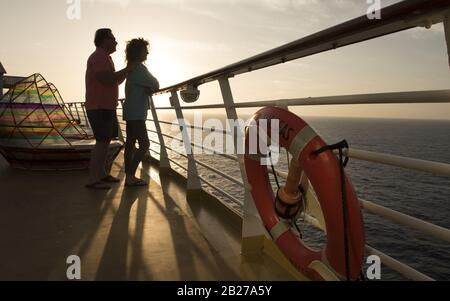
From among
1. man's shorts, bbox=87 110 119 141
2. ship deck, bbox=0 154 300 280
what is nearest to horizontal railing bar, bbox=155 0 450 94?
ship deck, bbox=0 154 300 280

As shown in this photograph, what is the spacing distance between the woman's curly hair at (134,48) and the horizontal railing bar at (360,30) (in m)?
1.60

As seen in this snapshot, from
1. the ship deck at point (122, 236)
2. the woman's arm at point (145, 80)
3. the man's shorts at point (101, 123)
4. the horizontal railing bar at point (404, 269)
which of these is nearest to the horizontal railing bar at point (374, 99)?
the horizontal railing bar at point (404, 269)

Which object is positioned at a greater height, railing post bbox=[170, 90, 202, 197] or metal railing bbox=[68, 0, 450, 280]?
metal railing bbox=[68, 0, 450, 280]

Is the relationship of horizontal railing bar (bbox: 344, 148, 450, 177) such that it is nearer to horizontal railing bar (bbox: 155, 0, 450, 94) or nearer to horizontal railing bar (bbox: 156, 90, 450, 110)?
horizontal railing bar (bbox: 156, 90, 450, 110)

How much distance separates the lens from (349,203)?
1077 millimetres

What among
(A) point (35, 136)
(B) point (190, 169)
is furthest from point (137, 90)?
(A) point (35, 136)

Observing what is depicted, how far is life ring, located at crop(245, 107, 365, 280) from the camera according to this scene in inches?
42.6

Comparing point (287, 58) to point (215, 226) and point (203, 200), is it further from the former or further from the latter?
point (203, 200)

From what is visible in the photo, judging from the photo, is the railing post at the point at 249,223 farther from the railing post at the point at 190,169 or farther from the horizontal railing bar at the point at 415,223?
the railing post at the point at 190,169

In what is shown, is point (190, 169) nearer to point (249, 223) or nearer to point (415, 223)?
point (249, 223)
